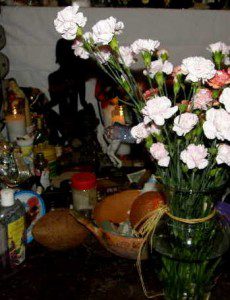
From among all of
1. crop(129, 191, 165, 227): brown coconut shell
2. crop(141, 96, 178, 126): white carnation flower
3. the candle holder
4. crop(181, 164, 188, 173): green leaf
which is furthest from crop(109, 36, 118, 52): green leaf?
the candle holder

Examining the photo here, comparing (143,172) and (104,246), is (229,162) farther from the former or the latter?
(143,172)

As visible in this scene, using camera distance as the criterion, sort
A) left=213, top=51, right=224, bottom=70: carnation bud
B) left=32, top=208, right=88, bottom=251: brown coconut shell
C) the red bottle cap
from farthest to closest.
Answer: the red bottle cap, left=32, top=208, right=88, bottom=251: brown coconut shell, left=213, top=51, right=224, bottom=70: carnation bud

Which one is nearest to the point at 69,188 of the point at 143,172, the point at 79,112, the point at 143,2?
the point at 143,172

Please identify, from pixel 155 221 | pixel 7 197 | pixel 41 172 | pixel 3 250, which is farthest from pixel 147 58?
pixel 41 172

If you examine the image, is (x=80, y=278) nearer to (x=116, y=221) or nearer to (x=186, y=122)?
(x=116, y=221)

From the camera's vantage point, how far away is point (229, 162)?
2.18ft

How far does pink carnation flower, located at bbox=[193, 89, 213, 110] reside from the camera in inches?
26.8

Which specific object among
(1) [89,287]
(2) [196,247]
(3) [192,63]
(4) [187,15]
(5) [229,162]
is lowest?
(1) [89,287]

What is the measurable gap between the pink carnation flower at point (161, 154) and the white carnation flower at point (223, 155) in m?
0.08

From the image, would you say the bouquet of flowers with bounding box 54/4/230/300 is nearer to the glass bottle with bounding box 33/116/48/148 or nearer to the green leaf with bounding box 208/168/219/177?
the green leaf with bounding box 208/168/219/177

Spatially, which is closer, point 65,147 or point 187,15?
point 65,147

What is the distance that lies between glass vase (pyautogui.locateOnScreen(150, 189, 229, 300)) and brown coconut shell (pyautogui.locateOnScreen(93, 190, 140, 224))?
27 centimetres

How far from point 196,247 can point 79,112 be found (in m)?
1.08

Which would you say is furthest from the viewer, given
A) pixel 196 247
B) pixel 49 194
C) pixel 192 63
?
pixel 49 194
